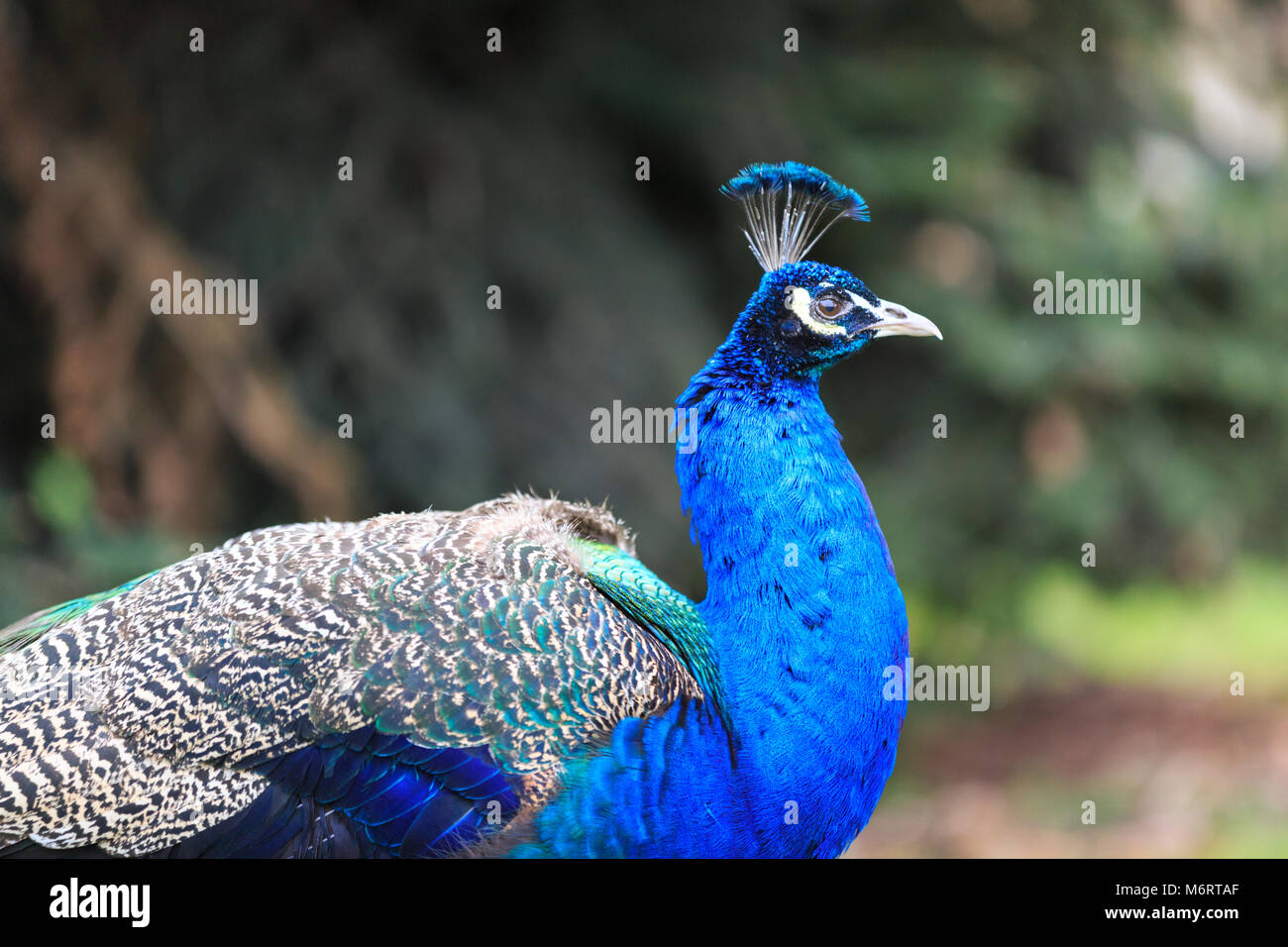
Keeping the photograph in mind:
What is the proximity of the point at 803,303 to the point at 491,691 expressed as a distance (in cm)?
115

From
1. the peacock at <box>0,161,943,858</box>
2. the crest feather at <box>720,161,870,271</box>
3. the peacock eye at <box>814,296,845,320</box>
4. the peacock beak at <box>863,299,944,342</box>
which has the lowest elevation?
the peacock at <box>0,161,943,858</box>

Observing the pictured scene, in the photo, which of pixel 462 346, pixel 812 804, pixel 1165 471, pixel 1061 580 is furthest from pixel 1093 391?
pixel 812 804

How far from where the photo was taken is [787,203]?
3102 mm

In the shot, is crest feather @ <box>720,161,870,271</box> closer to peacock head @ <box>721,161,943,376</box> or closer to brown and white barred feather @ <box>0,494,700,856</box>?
peacock head @ <box>721,161,943,376</box>

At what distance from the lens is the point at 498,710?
2572 mm

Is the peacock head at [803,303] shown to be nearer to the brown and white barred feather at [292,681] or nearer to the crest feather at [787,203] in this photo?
the crest feather at [787,203]

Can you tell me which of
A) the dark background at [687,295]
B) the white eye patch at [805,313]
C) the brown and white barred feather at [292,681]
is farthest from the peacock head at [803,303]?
the dark background at [687,295]

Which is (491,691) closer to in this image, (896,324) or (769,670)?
(769,670)

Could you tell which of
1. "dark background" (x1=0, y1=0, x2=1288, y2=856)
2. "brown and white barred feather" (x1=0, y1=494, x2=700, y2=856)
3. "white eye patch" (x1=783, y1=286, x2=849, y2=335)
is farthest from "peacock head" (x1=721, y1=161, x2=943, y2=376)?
"dark background" (x1=0, y1=0, x2=1288, y2=856)

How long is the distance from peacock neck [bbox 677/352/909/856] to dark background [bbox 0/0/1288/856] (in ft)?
8.57

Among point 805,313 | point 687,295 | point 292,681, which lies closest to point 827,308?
point 805,313

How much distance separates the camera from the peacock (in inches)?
99.3

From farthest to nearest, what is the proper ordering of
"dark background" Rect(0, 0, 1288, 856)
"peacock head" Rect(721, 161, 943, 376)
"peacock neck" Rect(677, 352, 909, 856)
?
"dark background" Rect(0, 0, 1288, 856) < "peacock head" Rect(721, 161, 943, 376) < "peacock neck" Rect(677, 352, 909, 856)

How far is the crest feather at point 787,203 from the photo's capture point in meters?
3.05
